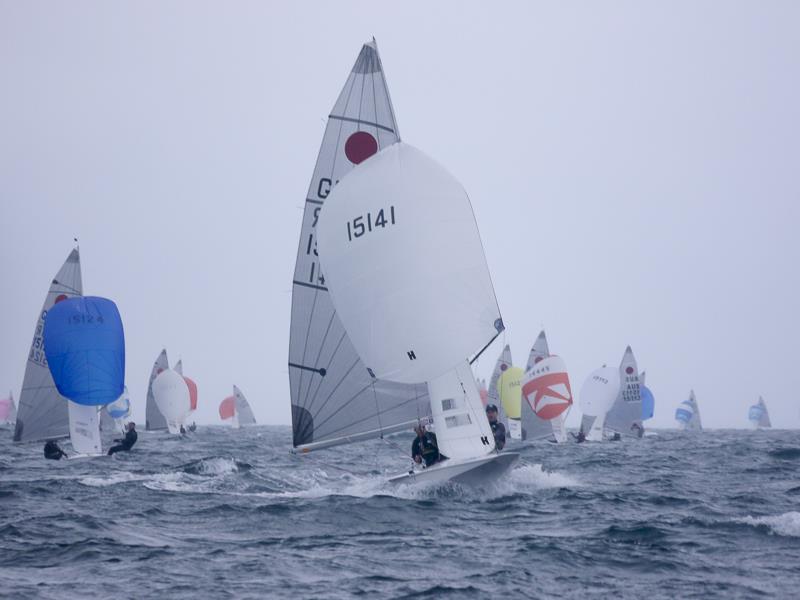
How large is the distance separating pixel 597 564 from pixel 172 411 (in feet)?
181

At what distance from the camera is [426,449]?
17.2 m

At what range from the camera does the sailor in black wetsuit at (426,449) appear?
17.0 m

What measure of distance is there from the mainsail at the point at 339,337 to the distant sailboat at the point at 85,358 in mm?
11899

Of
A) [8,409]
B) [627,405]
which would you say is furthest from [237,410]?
[627,405]

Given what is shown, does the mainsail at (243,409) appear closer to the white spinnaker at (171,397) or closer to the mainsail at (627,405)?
the white spinnaker at (171,397)

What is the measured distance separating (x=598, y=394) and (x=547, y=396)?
9.68 meters

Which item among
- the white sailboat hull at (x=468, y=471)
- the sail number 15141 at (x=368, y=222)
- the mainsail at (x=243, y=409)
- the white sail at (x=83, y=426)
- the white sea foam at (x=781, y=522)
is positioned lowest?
the white sea foam at (x=781, y=522)

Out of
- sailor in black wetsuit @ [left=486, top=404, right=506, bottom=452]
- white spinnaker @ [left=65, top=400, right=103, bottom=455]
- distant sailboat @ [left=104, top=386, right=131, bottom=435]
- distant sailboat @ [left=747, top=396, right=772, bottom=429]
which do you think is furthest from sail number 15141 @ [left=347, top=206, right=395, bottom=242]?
distant sailboat @ [left=747, top=396, right=772, bottom=429]

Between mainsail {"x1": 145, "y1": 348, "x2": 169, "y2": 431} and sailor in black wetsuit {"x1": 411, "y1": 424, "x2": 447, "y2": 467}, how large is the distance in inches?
2014

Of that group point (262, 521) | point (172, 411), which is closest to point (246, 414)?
point (172, 411)

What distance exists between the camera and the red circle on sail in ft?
61.3

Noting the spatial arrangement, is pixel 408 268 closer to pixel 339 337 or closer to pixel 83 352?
pixel 339 337

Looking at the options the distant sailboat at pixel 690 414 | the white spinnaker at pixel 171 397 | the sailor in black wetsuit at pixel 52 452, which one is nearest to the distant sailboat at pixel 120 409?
the white spinnaker at pixel 171 397

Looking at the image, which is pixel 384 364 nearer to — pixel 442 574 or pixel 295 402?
pixel 295 402
